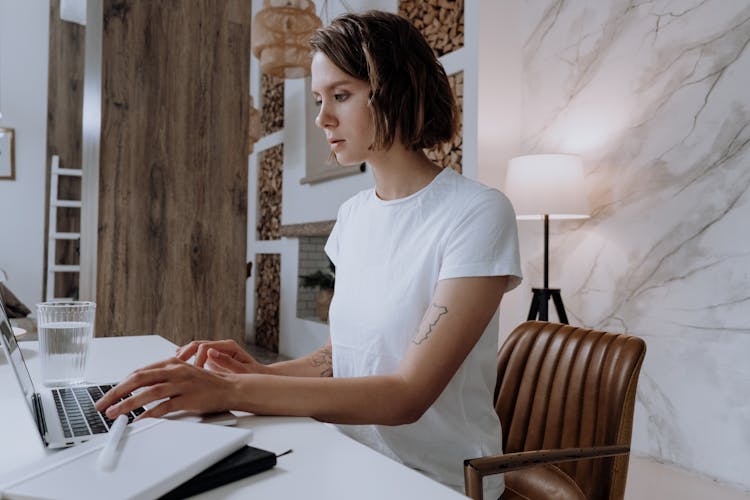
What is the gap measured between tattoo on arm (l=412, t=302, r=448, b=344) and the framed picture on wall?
574cm

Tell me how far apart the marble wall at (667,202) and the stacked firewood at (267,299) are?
114 inches

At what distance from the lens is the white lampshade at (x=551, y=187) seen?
252cm

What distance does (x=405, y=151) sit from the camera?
3.78 feet

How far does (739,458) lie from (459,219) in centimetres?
184

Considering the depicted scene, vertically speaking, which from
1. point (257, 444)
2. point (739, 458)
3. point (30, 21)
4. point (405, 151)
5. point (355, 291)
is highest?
point (30, 21)

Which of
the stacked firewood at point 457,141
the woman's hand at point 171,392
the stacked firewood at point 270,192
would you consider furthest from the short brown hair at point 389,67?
the stacked firewood at point 270,192

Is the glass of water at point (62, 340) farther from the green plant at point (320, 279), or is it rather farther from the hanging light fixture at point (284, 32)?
the green plant at point (320, 279)

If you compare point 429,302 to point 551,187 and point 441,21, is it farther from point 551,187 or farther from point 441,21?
point 441,21

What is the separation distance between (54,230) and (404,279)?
5.16 m

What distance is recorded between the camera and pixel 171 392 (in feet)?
2.33

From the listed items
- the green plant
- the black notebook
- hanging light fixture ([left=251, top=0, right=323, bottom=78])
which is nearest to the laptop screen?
the black notebook

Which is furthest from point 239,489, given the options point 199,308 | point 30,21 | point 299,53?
point 30,21

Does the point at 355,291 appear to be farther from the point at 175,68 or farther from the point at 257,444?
the point at 175,68

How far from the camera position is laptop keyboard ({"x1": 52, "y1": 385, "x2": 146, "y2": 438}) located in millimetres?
676
